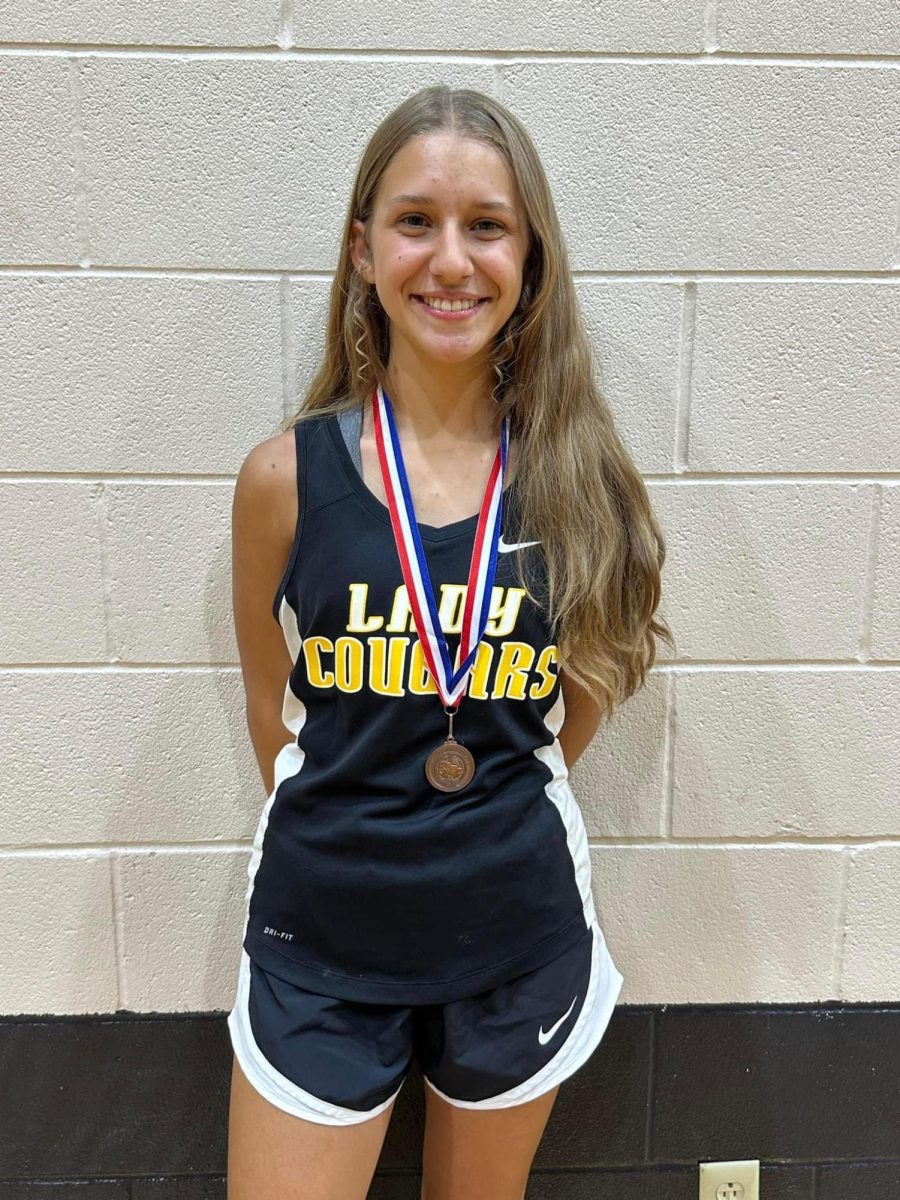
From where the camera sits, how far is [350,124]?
4.66ft

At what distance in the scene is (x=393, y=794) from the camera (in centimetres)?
124

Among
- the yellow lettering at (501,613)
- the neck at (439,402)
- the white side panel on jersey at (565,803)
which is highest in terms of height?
the neck at (439,402)

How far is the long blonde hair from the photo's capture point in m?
1.24

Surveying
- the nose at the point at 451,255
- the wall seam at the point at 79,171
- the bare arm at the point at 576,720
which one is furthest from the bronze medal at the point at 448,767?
the wall seam at the point at 79,171

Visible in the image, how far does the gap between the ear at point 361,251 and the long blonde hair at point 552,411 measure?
0.01 meters

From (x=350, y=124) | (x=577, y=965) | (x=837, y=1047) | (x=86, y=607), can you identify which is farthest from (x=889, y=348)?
(x=86, y=607)

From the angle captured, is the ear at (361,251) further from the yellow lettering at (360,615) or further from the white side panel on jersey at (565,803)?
the white side panel on jersey at (565,803)

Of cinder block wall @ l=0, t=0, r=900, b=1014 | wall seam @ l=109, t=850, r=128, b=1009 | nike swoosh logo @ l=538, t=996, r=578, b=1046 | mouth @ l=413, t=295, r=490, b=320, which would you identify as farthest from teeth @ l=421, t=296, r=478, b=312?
wall seam @ l=109, t=850, r=128, b=1009

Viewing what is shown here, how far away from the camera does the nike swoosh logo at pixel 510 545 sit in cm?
127

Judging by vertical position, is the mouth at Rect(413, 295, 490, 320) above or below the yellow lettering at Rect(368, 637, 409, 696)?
above

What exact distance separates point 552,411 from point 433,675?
394 millimetres

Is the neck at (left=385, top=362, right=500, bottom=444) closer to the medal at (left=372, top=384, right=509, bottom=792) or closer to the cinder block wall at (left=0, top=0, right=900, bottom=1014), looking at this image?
the medal at (left=372, top=384, right=509, bottom=792)

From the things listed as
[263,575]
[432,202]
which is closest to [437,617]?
[263,575]

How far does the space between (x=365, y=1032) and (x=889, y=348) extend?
48.8 inches
